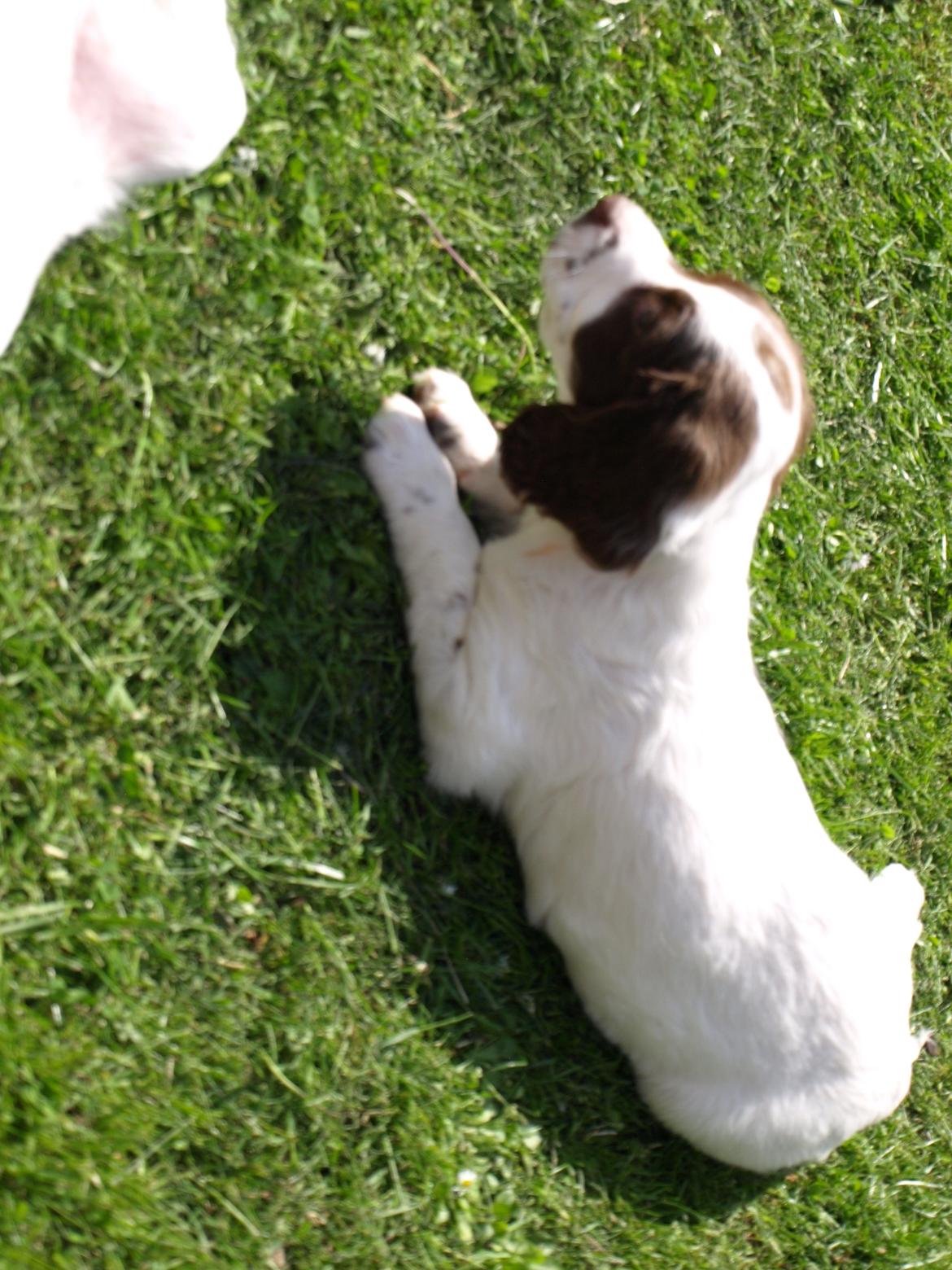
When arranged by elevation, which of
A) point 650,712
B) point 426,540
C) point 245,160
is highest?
point 245,160

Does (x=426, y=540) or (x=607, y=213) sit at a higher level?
(x=607, y=213)

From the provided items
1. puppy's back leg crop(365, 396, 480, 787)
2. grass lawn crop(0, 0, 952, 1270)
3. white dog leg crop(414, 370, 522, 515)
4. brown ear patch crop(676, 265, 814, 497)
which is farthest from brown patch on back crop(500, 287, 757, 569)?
grass lawn crop(0, 0, 952, 1270)

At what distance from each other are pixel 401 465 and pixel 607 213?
2.99 feet

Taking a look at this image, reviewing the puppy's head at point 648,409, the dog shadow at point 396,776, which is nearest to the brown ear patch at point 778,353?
the puppy's head at point 648,409

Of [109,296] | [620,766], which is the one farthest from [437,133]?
[620,766]

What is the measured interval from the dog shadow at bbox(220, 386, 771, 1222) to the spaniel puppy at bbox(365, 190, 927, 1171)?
0.29 feet

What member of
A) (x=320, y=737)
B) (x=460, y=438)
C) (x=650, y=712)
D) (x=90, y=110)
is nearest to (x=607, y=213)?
(x=460, y=438)

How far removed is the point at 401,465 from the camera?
4355 millimetres

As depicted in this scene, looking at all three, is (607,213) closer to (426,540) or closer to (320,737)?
(426,540)

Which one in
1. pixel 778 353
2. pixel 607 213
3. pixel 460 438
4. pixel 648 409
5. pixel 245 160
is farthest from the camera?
pixel 460 438

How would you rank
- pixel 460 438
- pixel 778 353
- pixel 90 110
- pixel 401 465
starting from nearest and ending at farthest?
pixel 90 110, pixel 778 353, pixel 401 465, pixel 460 438

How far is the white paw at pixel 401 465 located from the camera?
435cm

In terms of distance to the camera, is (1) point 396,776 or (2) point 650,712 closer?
(2) point 650,712

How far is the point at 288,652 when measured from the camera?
163 inches
